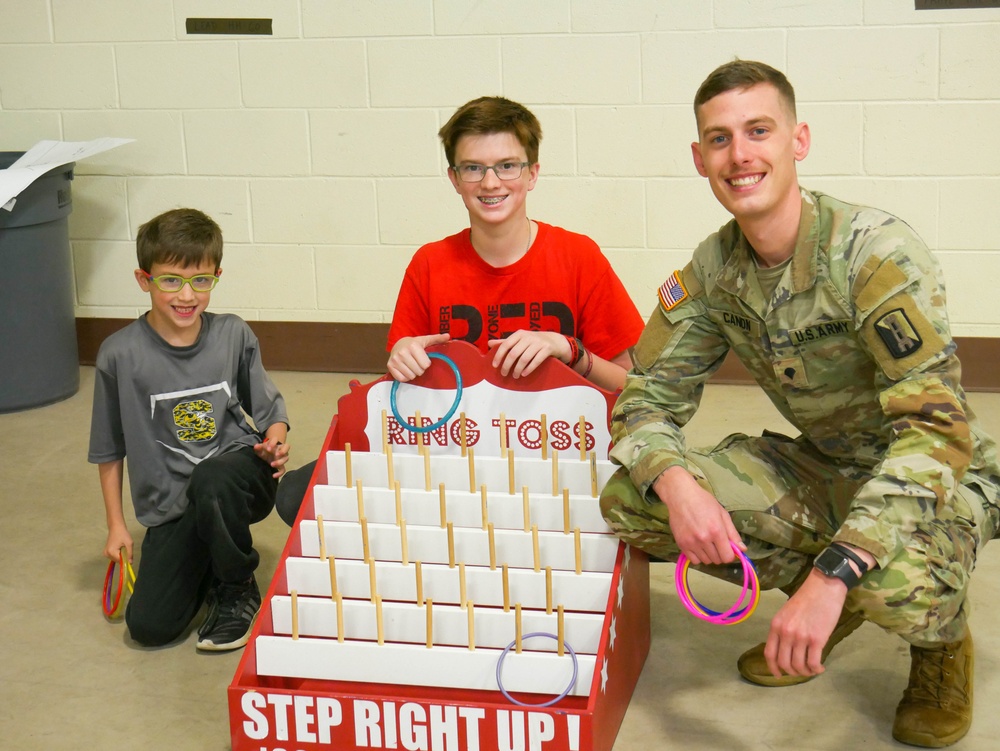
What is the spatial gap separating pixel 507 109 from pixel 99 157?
2.28 meters

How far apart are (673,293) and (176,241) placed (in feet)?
3.40

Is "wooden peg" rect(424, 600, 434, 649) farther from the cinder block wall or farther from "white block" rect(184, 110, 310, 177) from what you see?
"white block" rect(184, 110, 310, 177)

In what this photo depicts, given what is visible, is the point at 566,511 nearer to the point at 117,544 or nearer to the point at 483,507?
the point at 483,507

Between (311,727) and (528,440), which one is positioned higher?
(528,440)

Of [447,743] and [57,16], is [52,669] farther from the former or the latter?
[57,16]

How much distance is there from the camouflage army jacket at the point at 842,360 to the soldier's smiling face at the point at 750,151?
0.08m

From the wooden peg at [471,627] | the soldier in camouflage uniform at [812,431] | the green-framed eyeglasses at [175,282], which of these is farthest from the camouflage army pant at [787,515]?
the green-framed eyeglasses at [175,282]

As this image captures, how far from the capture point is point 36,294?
404cm

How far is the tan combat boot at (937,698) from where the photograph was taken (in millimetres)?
1958

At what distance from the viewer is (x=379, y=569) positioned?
2.11 meters

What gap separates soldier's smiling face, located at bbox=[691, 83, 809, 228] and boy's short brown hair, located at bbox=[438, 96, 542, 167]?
24.4 inches

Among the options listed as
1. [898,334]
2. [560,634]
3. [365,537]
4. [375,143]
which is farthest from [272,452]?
[375,143]

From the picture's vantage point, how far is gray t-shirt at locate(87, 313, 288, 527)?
98.7 inches

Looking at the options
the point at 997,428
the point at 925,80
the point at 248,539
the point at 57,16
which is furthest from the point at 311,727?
the point at 57,16
